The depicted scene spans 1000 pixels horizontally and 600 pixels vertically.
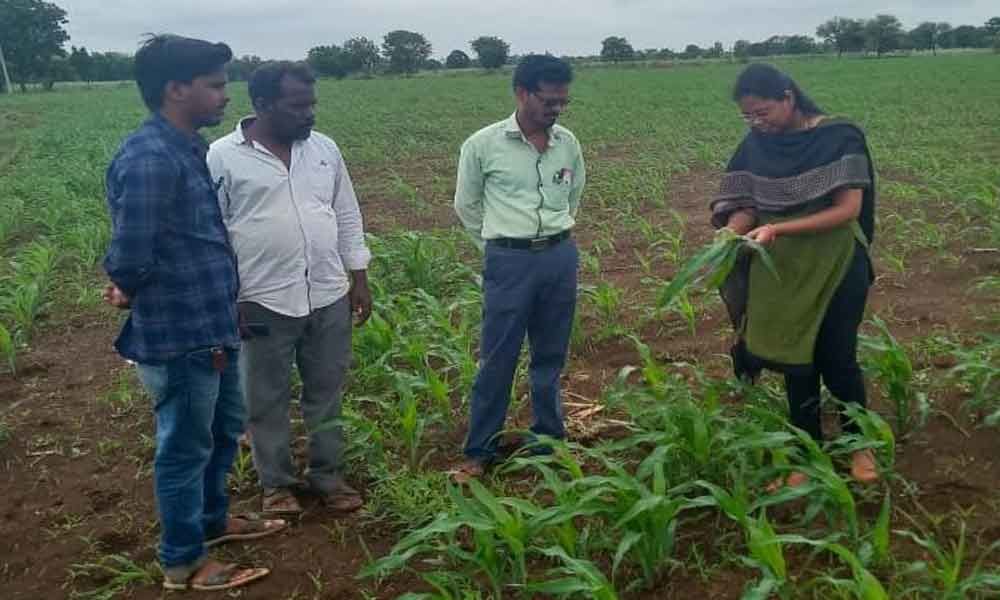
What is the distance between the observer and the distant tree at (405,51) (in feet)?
218

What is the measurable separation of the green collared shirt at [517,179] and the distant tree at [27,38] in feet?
205

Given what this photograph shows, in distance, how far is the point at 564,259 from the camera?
344 cm

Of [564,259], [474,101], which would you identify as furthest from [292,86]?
[474,101]

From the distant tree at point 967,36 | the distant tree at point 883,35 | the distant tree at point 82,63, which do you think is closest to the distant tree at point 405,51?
the distant tree at point 82,63

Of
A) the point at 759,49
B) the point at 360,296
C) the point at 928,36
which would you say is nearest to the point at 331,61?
the point at 759,49

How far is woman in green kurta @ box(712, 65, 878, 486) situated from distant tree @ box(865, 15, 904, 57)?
238 ft

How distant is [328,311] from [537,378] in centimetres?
88

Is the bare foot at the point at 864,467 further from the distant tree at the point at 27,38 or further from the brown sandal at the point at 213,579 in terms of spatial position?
the distant tree at the point at 27,38

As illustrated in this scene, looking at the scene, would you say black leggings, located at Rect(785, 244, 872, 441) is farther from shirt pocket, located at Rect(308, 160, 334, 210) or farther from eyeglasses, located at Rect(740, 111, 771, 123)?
shirt pocket, located at Rect(308, 160, 334, 210)

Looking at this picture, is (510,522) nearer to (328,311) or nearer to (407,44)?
(328,311)

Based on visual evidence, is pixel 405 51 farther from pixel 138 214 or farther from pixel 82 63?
pixel 138 214

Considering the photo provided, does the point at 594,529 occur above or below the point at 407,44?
below

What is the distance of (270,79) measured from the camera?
2949mm

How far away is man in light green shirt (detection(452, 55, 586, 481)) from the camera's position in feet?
10.8
